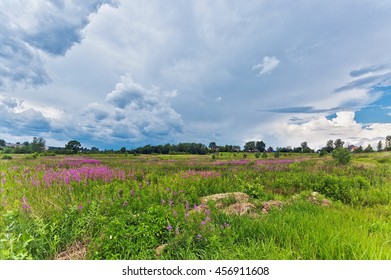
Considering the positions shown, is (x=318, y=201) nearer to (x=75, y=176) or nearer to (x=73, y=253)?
(x=73, y=253)

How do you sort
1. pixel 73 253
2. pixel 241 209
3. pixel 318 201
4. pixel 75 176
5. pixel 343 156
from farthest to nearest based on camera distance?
pixel 343 156 < pixel 75 176 < pixel 318 201 < pixel 241 209 < pixel 73 253

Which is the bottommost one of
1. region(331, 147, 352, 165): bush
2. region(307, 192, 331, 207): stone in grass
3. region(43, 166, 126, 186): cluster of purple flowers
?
region(307, 192, 331, 207): stone in grass

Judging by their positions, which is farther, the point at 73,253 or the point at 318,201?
the point at 318,201

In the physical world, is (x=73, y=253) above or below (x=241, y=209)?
below

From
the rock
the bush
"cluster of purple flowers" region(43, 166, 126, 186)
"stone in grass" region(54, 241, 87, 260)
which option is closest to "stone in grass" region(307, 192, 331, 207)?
the rock

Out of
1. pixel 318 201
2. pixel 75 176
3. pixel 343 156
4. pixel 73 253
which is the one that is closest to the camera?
pixel 73 253

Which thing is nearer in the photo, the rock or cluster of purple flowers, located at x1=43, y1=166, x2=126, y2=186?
the rock

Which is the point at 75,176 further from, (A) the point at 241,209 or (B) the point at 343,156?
(B) the point at 343,156

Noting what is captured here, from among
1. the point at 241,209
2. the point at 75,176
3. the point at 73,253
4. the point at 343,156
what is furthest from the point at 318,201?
the point at 343,156

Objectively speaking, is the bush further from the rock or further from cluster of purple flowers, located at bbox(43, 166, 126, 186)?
cluster of purple flowers, located at bbox(43, 166, 126, 186)

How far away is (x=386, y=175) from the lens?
9039 millimetres

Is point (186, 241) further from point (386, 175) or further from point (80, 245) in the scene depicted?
point (386, 175)

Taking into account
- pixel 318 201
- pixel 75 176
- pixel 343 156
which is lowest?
pixel 318 201
